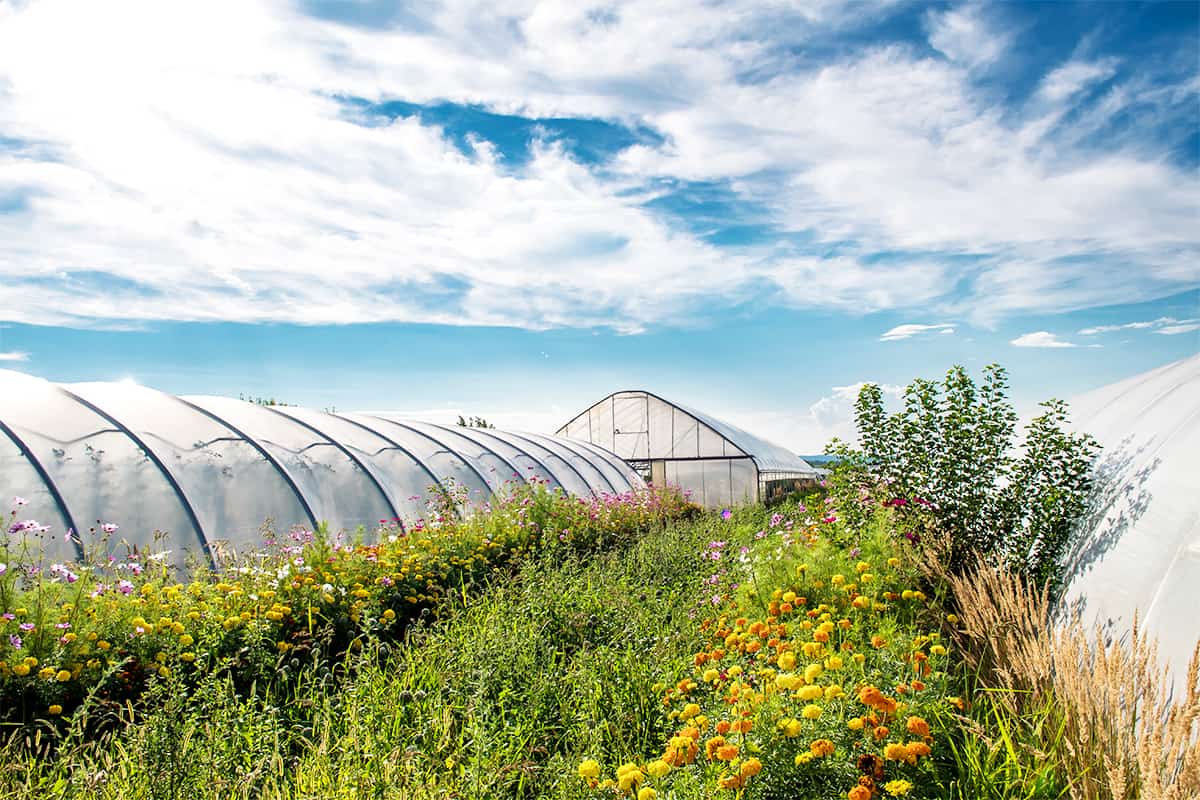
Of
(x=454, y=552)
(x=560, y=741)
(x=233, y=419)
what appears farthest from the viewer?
(x=233, y=419)

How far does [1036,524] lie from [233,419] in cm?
801

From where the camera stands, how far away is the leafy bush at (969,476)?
20.3ft

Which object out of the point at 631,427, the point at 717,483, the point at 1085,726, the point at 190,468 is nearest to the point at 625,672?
the point at 1085,726

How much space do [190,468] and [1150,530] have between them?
7.57 m

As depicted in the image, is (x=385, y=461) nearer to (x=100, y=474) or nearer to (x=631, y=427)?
(x=100, y=474)

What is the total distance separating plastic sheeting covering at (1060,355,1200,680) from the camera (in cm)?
376

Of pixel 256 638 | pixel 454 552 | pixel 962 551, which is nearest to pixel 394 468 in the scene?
pixel 454 552

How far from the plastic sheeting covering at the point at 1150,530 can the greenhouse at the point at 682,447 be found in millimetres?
13643

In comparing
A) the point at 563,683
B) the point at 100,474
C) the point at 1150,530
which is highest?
the point at 100,474

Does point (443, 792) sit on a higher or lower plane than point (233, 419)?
lower

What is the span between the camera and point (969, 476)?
6684 mm

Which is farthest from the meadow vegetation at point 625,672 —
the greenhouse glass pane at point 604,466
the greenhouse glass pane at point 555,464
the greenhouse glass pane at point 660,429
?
the greenhouse glass pane at point 660,429

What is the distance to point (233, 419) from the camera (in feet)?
29.3

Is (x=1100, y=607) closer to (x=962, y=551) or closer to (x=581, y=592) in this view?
(x=962, y=551)
